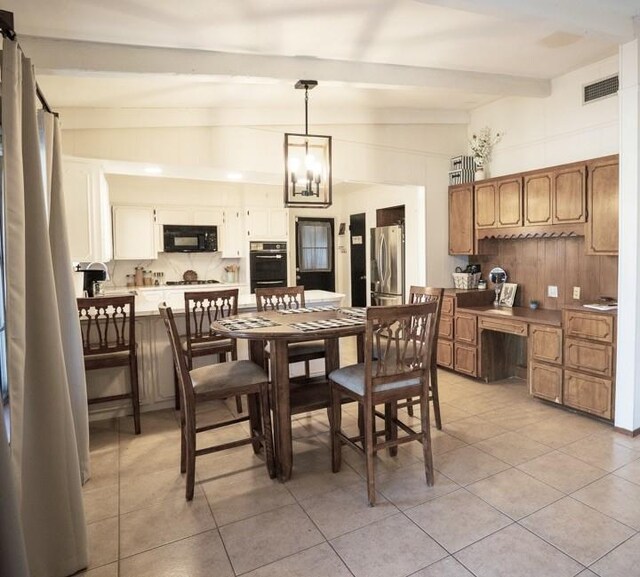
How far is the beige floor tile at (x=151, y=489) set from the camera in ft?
7.65

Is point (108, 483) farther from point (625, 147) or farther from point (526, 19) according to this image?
point (625, 147)

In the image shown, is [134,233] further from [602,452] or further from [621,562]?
[621,562]

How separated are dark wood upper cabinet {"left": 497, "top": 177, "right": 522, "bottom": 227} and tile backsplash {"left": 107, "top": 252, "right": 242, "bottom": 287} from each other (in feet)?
12.8

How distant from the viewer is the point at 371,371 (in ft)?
7.39

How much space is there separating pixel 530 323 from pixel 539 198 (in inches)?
47.0

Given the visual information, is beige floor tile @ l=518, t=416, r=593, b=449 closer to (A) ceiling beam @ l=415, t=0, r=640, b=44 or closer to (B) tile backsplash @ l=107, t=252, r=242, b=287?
(A) ceiling beam @ l=415, t=0, r=640, b=44

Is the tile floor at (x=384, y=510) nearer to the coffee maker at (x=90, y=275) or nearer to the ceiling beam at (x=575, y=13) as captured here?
the coffee maker at (x=90, y=275)

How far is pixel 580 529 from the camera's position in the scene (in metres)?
2.04

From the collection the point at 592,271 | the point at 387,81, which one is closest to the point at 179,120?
the point at 387,81

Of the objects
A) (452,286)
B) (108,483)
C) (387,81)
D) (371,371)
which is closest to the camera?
(371,371)

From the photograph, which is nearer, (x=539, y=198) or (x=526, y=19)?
(x=526, y=19)

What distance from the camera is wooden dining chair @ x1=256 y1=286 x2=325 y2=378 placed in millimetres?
3129

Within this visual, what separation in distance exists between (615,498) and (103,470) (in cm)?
298

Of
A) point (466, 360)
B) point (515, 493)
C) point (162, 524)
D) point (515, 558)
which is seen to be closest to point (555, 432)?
point (515, 493)
